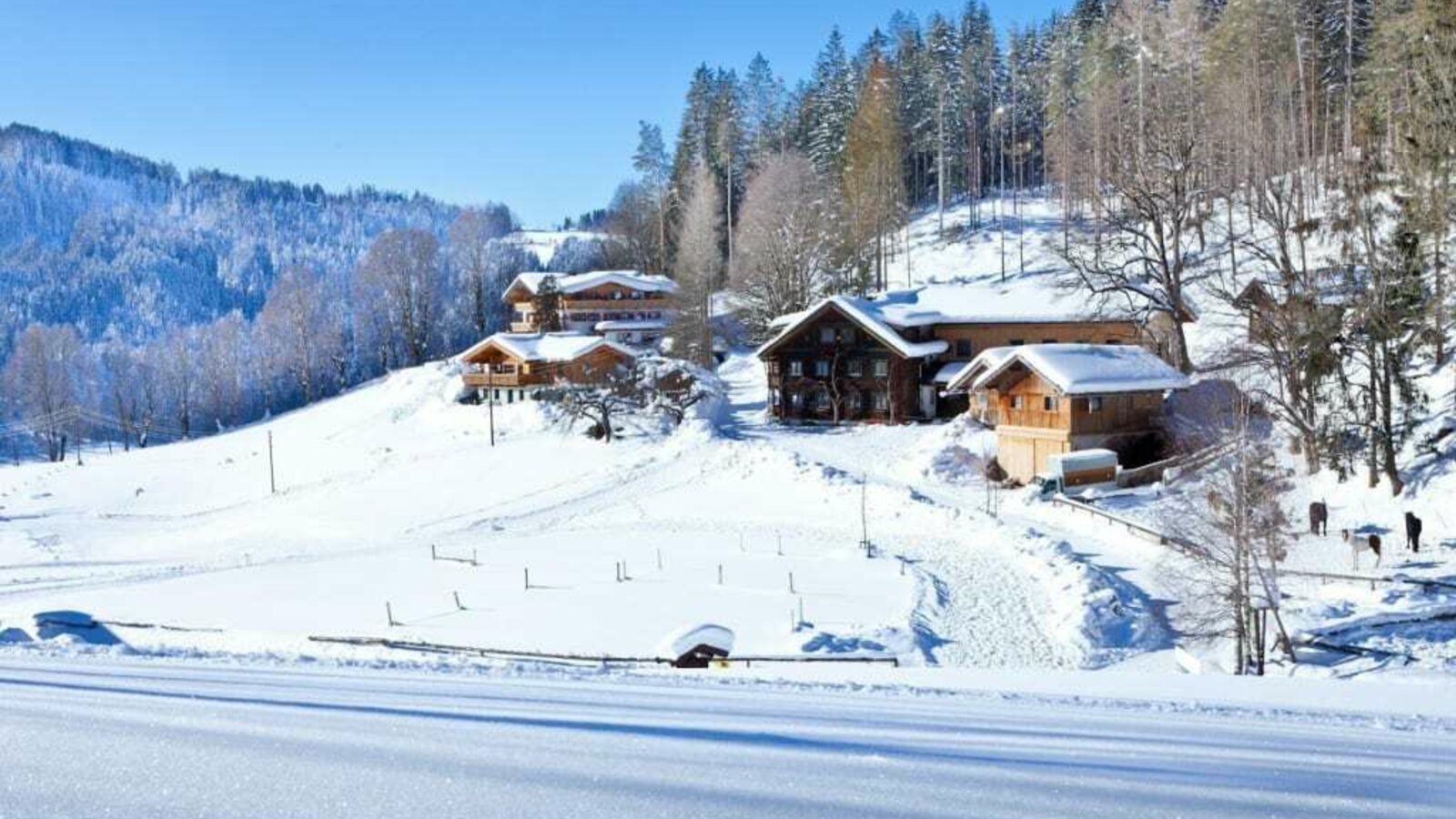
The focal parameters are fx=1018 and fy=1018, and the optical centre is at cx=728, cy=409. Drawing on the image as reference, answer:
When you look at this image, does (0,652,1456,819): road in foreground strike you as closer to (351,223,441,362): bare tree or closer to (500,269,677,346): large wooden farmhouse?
(500,269,677,346): large wooden farmhouse

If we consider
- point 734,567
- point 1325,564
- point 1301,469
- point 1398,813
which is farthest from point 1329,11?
point 1398,813

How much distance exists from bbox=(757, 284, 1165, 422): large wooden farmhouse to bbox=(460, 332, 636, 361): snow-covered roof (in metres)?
10.9

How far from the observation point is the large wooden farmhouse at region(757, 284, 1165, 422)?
48562 millimetres

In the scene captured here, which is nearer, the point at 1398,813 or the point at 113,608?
the point at 1398,813

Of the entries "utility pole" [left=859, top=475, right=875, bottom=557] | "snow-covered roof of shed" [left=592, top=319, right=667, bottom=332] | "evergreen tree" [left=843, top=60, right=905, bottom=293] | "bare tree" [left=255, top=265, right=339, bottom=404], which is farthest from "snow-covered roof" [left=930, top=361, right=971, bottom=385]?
"bare tree" [left=255, top=265, right=339, bottom=404]

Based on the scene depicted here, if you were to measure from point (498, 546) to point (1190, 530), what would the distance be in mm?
20338

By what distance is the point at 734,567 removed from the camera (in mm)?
27469

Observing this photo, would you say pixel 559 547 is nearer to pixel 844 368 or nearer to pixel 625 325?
pixel 844 368

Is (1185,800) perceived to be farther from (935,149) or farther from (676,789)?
(935,149)

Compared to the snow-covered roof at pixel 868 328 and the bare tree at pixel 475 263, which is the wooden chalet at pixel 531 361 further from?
the bare tree at pixel 475 263

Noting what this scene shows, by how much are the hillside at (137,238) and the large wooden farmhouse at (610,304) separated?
5845cm

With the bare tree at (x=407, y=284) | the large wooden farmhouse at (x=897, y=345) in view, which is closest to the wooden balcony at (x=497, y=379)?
the large wooden farmhouse at (x=897, y=345)

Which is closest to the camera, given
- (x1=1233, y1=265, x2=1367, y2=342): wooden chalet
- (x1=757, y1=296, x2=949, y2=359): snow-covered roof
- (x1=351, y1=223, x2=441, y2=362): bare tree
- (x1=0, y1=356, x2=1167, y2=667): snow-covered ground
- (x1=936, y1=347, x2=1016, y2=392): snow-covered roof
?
(x1=0, y1=356, x2=1167, y2=667): snow-covered ground

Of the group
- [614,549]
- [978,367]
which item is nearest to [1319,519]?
[978,367]
